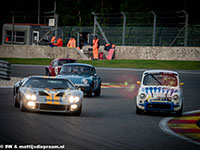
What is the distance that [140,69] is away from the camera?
34.4 m

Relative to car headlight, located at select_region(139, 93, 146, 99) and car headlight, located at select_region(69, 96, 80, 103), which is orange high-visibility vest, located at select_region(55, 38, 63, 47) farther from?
car headlight, located at select_region(69, 96, 80, 103)

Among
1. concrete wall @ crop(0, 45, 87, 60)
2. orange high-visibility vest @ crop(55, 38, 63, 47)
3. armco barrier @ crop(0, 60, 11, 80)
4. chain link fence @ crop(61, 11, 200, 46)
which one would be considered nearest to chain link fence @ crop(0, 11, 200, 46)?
chain link fence @ crop(61, 11, 200, 46)

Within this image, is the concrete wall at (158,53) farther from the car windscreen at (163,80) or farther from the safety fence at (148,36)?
the car windscreen at (163,80)

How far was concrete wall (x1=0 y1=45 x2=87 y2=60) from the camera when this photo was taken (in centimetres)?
4025

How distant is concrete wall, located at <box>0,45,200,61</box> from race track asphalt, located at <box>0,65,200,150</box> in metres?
19.0

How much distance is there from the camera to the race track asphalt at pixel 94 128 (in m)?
8.92

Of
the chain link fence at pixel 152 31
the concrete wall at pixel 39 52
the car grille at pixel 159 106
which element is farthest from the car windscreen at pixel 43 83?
the concrete wall at pixel 39 52

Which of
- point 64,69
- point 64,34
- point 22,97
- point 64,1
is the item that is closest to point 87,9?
point 64,1

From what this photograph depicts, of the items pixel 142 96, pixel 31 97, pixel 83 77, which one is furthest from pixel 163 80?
pixel 31 97

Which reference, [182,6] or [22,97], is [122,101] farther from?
[182,6]

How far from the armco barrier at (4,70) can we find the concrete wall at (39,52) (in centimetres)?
1551

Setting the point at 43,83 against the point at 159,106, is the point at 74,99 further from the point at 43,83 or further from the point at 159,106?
the point at 159,106

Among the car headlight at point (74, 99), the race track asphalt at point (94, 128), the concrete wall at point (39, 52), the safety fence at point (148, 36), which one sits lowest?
the race track asphalt at point (94, 128)

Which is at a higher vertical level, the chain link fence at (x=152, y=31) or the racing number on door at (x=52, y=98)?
the chain link fence at (x=152, y=31)
